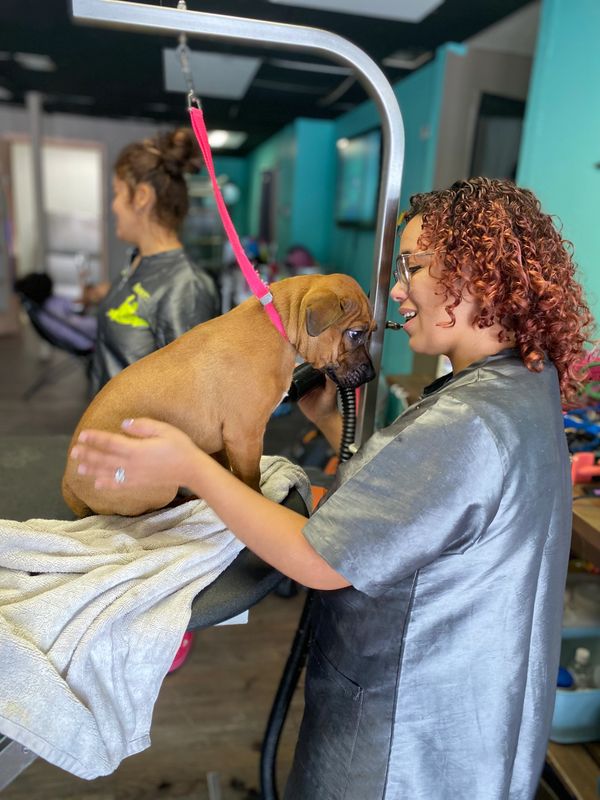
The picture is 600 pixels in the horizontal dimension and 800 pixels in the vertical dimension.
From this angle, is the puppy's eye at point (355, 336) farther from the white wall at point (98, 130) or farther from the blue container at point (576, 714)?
the white wall at point (98, 130)

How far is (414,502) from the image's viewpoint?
791mm

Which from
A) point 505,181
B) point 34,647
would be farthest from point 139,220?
point 34,647

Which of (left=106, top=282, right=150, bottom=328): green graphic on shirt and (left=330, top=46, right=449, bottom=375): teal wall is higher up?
(left=330, top=46, right=449, bottom=375): teal wall

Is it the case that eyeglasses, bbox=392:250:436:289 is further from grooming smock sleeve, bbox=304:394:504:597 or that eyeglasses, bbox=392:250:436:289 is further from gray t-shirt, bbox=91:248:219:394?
gray t-shirt, bbox=91:248:219:394

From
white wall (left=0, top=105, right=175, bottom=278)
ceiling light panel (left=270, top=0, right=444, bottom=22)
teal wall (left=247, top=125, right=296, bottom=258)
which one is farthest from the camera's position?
white wall (left=0, top=105, right=175, bottom=278)

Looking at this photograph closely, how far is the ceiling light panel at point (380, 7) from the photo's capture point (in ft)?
12.0

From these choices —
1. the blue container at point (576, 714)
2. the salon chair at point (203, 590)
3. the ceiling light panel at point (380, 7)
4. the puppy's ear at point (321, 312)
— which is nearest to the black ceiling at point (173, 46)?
the ceiling light panel at point (380, 7)

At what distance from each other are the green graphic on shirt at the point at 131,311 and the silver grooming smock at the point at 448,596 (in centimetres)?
122

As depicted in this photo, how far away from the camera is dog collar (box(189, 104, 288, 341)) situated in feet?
3.30

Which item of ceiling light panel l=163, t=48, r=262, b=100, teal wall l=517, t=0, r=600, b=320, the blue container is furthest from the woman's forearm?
ceiling light panel l=163, t=48, r=262, b=100

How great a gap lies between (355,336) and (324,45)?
514 millimetres

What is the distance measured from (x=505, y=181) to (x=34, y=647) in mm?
959

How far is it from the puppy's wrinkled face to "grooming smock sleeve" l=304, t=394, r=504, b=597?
32cm

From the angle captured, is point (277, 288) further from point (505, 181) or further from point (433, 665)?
point (433, 665)
